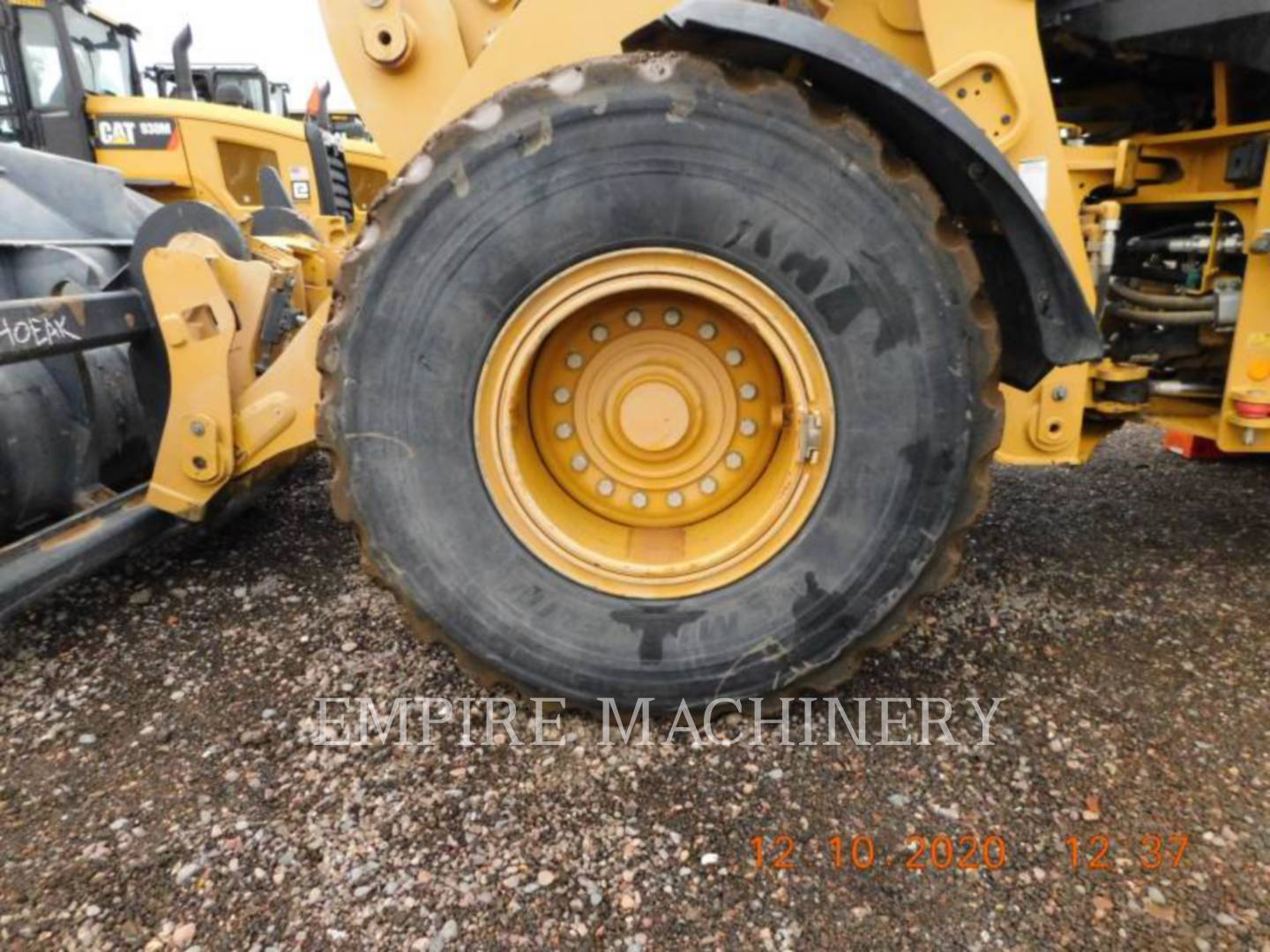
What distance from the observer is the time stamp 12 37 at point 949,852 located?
1.63 meters

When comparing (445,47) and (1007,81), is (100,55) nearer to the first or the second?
(445,47)

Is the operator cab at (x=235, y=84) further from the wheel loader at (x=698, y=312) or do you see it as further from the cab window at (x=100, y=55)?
the wheel loader at (x=698, y=312)

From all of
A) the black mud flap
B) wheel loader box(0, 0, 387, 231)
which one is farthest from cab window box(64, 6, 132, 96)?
the black mud flap

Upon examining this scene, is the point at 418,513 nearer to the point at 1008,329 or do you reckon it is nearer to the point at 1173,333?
the point at 1008,329

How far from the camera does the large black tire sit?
175cm

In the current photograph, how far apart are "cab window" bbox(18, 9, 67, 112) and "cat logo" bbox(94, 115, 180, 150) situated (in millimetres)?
323

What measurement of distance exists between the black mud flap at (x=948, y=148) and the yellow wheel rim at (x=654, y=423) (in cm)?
43

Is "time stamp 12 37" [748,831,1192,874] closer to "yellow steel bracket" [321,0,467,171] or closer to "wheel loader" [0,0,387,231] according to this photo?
"yellow steel bracket" [321,0,467,171]

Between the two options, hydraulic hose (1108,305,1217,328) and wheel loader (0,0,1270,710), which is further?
hydraulic hose (1108,305,1217,328)

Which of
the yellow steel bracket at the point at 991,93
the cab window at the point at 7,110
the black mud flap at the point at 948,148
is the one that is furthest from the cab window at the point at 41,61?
the yellow steel bracket at the point at 991,93

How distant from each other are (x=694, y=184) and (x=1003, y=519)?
2.27 metres

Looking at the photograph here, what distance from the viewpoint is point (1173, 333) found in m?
2.67

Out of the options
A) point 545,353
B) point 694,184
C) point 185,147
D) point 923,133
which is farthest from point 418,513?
point 185,147

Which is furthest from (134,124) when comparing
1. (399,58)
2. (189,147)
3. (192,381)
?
(399,58)
